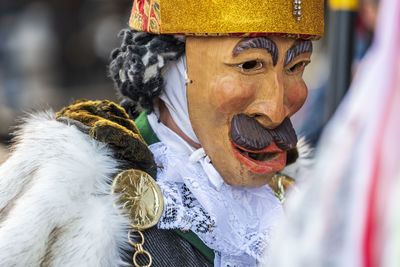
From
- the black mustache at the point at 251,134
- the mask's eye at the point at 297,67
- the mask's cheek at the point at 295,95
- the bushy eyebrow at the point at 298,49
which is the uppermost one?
the bushy eyebrow at the point at 298,49

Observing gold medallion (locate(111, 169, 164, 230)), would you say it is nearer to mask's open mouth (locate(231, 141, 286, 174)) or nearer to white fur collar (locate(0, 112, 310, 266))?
white fur collar (locate(0, 112, 310, 266))

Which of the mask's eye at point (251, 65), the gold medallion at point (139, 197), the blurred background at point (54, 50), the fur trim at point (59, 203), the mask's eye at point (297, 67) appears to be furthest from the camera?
the blurred background at point (54, 50)

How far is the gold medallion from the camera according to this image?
179 cm

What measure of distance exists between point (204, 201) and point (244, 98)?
1.26 ft

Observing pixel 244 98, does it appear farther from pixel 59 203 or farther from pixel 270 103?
pixel 59 203

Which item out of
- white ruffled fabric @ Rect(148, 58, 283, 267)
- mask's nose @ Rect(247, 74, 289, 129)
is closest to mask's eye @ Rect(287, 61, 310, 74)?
mask's nose @ Rect(247, 74, 289, 129)

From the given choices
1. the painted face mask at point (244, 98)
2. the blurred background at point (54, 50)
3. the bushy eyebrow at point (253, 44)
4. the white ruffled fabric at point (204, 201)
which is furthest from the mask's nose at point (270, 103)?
the blurred background at point (54, 50)

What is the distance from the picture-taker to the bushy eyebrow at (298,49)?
6.37 feet

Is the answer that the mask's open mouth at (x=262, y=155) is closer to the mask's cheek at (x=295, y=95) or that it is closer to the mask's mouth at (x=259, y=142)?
the mask's mouth at (x=259, y=142)

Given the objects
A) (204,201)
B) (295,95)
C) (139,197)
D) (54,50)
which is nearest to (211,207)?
(204,201)

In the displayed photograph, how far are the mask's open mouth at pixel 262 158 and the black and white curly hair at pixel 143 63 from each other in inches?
14.9

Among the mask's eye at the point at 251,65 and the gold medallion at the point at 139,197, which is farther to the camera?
the mask's eye at the point at 251,65

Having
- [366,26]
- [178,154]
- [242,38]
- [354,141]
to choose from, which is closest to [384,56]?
[354,141]

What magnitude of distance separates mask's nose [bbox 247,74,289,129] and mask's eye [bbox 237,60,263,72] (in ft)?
0.22
